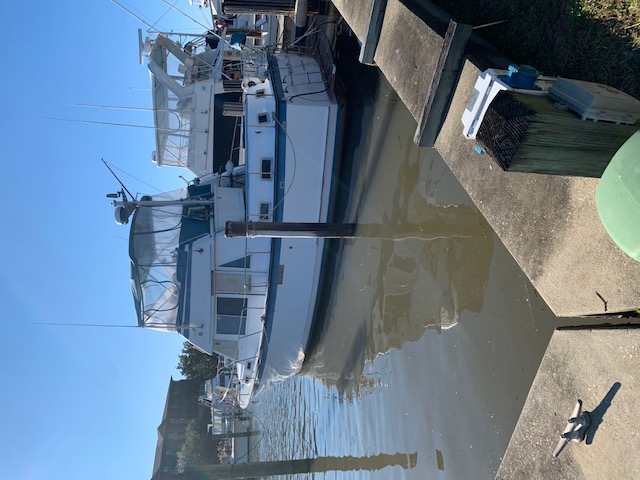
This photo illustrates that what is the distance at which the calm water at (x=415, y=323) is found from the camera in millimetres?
5500

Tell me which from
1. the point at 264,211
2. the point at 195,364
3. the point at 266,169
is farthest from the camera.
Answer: the point at 195,364

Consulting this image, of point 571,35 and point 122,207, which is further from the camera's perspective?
point 122,207

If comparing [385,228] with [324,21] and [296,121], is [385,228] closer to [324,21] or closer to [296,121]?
[296,121]

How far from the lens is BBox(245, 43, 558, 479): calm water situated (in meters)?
5.50

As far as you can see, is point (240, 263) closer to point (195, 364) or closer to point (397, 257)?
point (397, 257)

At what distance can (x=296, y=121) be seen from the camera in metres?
10.3

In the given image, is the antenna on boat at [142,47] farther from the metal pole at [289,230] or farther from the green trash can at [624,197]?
the green trash can at [624,197]

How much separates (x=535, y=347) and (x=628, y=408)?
2.34m

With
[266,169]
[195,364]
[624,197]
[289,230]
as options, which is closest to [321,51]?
[266,169]

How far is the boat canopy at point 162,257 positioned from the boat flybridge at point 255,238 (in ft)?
0.08

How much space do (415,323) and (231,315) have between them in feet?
17.1

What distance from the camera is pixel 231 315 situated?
11.4 metres

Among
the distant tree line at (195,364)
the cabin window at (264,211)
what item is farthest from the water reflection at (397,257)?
the distant tree line at (195,364)

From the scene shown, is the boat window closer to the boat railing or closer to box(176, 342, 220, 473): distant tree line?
the boat railing
